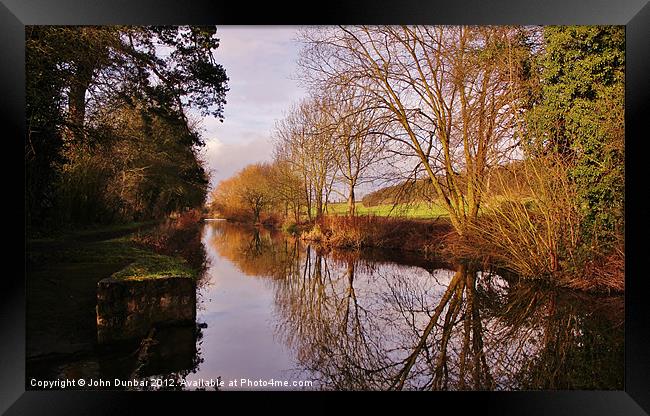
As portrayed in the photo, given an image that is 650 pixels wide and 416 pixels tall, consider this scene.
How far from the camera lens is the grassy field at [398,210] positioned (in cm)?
712

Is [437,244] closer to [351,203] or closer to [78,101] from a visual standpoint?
[351,203]

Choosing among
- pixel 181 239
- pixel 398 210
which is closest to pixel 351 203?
pixel 398 210

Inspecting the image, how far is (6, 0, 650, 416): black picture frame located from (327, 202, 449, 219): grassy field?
12.9 ft

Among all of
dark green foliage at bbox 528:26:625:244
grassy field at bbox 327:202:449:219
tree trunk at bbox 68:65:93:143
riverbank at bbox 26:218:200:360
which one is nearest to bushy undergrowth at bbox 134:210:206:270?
riverbank at bbox 26:218:200:360

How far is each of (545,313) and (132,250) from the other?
6.03 m

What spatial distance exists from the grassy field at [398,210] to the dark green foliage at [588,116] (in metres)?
2.49

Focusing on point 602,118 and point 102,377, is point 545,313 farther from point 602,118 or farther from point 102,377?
point 102,377

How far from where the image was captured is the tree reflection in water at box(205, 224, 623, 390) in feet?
11.1

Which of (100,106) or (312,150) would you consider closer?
(100,106)

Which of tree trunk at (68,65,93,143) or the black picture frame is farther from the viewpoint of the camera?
tree trunk at (68,65,93,143)

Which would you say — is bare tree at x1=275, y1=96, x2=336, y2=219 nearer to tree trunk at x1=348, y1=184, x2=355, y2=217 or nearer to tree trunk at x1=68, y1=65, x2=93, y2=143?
tree trunk at x1=348, y1=184, x2=355, y2=217

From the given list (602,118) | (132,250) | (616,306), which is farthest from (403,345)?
(132,250)
